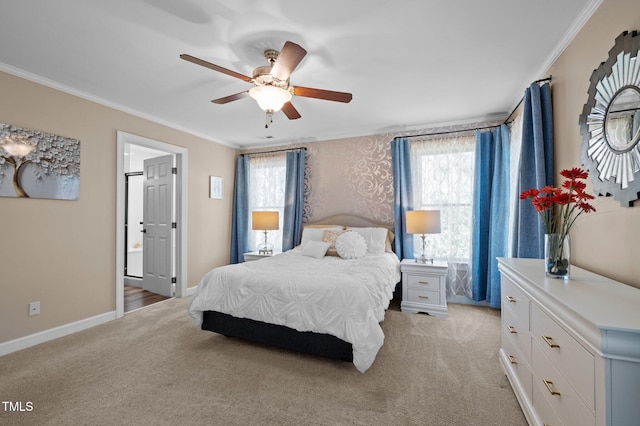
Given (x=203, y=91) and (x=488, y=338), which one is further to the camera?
(x=203, y=91)

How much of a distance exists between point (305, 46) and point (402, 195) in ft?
8.04

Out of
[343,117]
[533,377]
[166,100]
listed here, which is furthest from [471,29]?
[166,100]

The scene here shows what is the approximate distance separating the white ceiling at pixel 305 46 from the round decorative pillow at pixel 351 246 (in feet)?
5.44

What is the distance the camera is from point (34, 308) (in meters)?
2.62

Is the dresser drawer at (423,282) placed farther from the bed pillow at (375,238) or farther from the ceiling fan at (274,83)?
the ceiling fan at (274,83)

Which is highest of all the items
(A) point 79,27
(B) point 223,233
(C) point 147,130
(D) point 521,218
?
(A) point 79,27

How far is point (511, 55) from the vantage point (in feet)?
7.68

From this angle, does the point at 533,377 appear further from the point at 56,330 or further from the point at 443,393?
the point at 56,330

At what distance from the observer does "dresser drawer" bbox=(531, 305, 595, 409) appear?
951 mm

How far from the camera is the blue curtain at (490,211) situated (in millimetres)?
3482

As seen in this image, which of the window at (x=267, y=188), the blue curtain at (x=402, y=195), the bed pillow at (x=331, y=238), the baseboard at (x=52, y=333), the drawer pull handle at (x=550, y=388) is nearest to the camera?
the drawer pull handle at (x=550, y=388)

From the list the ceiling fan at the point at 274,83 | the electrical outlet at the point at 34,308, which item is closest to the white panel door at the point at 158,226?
the electrical outlet at the point at 34,308

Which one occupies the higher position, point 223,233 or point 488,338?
point 223,233

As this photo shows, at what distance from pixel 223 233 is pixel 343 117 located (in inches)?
118
